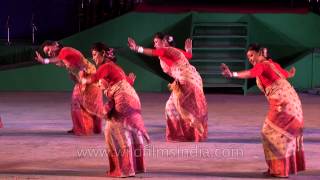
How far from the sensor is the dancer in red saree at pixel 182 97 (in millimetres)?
9625

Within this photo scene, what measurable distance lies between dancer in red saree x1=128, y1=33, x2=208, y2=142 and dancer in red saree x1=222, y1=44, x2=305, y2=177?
2.08 meters

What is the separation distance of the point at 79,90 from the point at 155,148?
1.60 meters

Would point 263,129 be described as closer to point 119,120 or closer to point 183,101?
point 119,120

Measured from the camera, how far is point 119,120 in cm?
750

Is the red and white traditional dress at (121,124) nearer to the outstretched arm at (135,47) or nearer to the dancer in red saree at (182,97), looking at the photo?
the outstretched arm at (135,47)

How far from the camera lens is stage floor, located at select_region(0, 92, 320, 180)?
7.93m

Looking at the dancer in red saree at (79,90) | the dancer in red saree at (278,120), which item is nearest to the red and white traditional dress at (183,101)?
the dancer in red saree at (79,90)

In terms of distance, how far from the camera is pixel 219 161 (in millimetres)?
8602

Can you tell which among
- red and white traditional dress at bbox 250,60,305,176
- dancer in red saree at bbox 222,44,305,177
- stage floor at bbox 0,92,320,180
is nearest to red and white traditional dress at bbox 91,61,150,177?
stage floor at bbox 0,92,320,180

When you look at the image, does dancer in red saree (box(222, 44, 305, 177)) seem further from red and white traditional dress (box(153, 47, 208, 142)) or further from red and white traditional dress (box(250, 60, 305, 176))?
red and white traditional dress (box(153, 47, 208, 142))

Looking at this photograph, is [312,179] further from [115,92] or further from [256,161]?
[115,92]

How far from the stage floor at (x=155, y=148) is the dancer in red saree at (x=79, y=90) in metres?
0.22

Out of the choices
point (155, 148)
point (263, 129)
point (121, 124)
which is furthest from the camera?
point (155, 148)

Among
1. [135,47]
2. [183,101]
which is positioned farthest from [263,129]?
[183,101]
